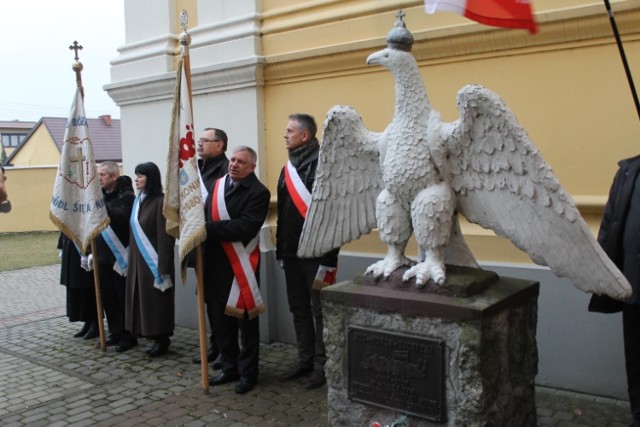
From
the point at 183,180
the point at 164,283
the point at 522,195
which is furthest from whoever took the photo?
the point at 164,283

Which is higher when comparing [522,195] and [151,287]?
[522,195]

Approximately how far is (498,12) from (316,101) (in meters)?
2.79

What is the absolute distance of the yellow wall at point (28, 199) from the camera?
19359 millimetres

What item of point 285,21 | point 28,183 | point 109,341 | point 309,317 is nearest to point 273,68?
point 285,21

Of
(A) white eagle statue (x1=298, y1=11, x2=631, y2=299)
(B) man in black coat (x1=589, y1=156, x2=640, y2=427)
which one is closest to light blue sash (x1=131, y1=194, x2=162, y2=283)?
(A) white eagle statue (x1=298, y1=11, x2=631, y2=299)

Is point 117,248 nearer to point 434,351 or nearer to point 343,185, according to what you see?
point 343,185

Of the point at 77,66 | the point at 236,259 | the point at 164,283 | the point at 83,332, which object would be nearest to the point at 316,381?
the point at 236,259

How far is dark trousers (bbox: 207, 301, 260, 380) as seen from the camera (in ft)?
15.3

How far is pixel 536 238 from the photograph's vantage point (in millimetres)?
2855

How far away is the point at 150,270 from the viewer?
539 centimetres

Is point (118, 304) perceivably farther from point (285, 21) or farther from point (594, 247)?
point (594, 247)

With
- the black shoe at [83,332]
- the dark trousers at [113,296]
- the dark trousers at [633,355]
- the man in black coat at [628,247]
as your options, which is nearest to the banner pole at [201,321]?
the dark trousers at [113,296]

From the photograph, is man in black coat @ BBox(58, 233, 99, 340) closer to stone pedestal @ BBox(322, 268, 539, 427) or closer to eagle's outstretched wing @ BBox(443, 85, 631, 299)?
stone pedestal @ BBox(322, 268, 539, 427)

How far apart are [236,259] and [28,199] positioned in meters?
17.4
